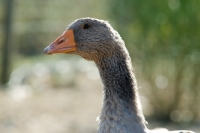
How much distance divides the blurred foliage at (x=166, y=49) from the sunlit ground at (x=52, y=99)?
0.46 m

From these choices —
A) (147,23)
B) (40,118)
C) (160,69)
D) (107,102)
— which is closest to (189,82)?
(160,69)

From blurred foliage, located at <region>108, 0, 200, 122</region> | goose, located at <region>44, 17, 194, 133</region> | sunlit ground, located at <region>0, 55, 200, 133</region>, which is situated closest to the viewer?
goose, located at <region>44, 17, 194, 133</region>

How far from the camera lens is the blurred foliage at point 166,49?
8617 millimetres

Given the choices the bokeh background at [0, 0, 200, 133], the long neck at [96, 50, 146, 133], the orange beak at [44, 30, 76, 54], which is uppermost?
the bokeh background at [0, 0, 200, 133]

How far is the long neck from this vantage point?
4.09 metres

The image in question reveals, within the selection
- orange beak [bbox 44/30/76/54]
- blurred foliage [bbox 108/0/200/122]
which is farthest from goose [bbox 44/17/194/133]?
blurred foliage [bbox 108/0/200/122]

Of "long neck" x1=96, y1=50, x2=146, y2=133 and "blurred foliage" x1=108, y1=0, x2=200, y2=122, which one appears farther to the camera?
"blurred foliage" x1=108, y1=0, x2=200, y2=122

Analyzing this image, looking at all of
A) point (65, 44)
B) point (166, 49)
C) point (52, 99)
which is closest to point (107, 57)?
point (65, 44)

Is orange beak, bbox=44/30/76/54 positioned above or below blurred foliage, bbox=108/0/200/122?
below

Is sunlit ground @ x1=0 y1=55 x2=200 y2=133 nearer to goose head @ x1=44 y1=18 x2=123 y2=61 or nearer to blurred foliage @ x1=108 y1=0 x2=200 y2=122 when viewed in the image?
blurred foliage @ x1=108 y1=0 x2=200 y2=122

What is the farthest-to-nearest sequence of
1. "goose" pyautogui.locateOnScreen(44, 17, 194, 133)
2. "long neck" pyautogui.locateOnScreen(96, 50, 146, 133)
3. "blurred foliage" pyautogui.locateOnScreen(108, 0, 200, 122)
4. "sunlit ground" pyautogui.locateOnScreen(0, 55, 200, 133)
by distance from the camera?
"sunlit ground" pyautogui.locateOnScreen(0, 55, 200, 133), "blurred foliage" pyautogui.locateOnScreen(108, 0, 200, 122), "goose" pyautogui.locateOnScreen(44, 17, 194, 133), "long neck" pyautogui.locateOnScreen(96, 50, 146, 133)

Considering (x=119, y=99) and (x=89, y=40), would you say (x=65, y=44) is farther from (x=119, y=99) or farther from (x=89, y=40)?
(x=119, y=99)

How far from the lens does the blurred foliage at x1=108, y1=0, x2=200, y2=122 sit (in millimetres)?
8617

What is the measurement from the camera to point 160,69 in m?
9.13
